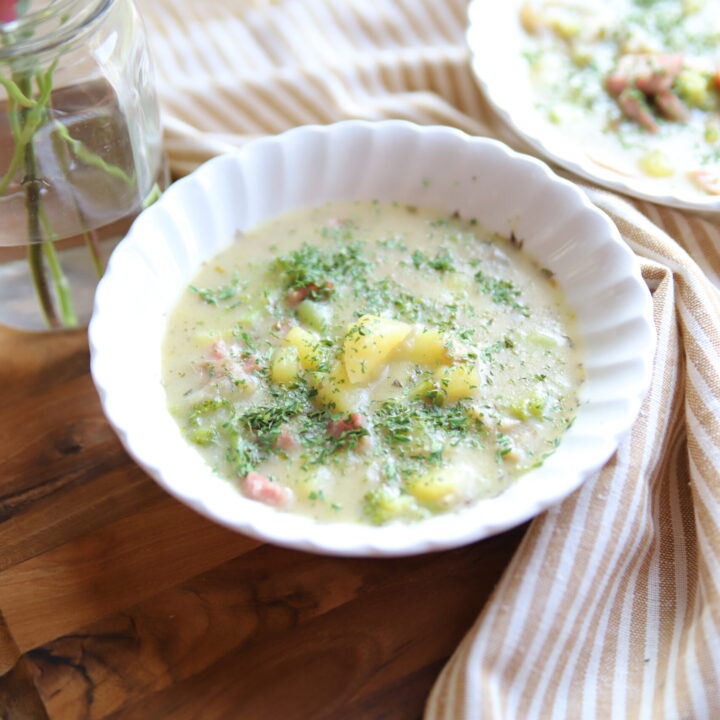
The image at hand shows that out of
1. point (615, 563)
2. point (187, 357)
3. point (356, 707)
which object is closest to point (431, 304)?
point (187, 357)

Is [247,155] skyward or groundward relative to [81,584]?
skyward

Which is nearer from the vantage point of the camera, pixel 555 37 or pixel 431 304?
pixel 431 304

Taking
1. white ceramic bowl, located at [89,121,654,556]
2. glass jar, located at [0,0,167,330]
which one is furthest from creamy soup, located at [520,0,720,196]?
glass jar, located at [0,0,167,330]

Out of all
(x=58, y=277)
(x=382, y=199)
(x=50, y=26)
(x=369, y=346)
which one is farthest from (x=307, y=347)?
(x=50, y=26)

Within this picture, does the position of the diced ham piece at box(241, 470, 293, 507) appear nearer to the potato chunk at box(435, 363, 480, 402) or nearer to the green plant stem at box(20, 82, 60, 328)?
the potato chunk at box(435, 363, 480, 402)

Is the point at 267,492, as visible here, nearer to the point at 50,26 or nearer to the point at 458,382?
the point at 458,382

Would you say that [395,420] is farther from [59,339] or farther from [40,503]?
[59,339]

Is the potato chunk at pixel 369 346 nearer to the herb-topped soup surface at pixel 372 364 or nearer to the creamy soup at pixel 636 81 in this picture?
the herb-topped soup surface at pixel 372 364
